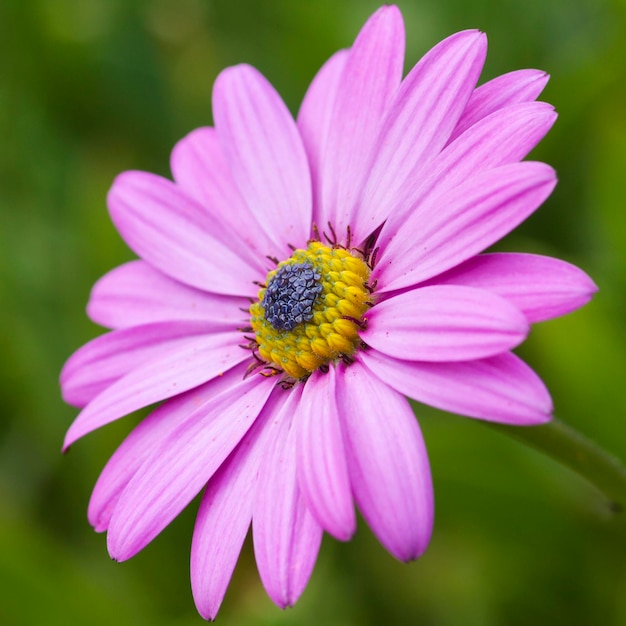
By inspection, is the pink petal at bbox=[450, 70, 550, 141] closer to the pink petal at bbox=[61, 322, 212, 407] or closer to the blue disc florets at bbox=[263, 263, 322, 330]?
the blue disc florets at bbox=[263, 263, 322, 330]

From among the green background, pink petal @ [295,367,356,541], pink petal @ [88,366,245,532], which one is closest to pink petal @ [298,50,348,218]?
pink petal @ [88,366,245,532]

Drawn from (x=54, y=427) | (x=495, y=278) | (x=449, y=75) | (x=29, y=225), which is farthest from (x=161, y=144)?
(x=495, y=278)

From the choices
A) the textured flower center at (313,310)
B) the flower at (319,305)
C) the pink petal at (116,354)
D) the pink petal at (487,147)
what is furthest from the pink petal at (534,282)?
the pink petal at (116,354)

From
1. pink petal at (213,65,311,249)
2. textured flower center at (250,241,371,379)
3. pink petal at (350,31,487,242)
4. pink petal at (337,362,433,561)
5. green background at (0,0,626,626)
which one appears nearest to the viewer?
pink petal at (337,362,433,561)

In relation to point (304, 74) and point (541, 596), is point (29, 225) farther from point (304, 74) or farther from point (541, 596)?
point (541, 596)

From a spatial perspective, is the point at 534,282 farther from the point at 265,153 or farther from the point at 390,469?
the point at 265,153

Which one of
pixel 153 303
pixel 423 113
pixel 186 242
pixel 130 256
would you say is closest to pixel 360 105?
pixel 423 113
